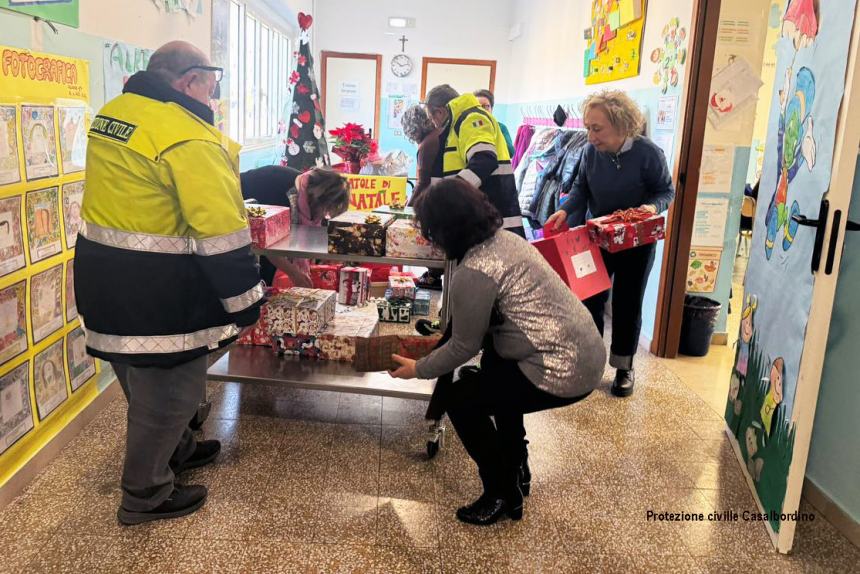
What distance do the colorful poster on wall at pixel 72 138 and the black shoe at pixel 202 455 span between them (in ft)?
3.63

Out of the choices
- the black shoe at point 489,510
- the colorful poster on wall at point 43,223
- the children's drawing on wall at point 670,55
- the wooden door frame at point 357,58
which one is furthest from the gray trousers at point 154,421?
the wooden door frame at point 357,58

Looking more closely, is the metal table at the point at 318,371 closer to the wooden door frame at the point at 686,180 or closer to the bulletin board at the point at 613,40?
the wooden door frame at the point at 686,180

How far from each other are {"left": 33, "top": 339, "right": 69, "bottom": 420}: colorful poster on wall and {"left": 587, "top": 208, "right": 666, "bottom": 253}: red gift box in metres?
2.16

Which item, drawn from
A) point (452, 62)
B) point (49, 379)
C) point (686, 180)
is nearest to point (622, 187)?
point (686, 180)

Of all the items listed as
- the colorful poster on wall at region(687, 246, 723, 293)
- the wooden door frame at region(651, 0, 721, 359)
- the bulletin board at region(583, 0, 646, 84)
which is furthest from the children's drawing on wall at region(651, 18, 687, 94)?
the colorful poster on wall at region(687, 246, 723, 293)

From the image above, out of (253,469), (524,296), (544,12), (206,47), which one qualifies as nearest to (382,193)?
(206,47)

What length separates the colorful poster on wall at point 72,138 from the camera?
249cm

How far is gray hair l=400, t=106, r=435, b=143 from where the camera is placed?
3.91 m

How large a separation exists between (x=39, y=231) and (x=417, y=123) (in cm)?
213

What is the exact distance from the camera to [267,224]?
2654 mm

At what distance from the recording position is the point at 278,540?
2107 millimetres

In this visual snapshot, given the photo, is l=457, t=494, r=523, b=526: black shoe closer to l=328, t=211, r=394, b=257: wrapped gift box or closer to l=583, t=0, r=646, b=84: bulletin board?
l=328, t=211, r=394, b=257: wrapped gift box

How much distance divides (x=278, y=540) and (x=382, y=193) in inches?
120

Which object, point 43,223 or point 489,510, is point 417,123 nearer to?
point 43,223
